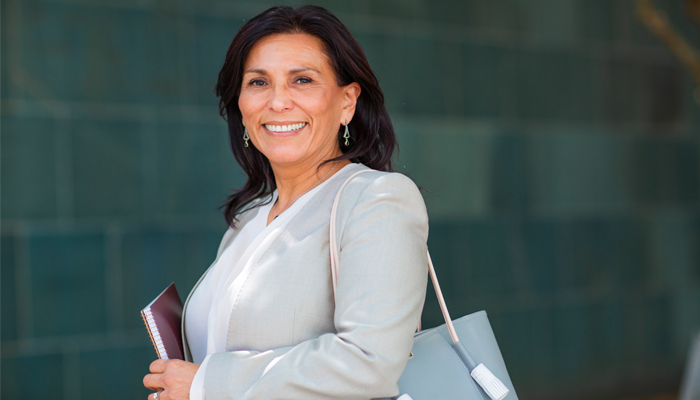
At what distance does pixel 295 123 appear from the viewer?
2.20m

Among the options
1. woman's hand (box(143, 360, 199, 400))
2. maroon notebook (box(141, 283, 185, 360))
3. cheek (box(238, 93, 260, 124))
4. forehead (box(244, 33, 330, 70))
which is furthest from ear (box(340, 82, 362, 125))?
woman's hand (box(143, 360, 199, 400))

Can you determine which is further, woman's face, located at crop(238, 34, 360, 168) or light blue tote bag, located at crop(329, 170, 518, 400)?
woman's face, located at crop(238, 34, 360, 168)

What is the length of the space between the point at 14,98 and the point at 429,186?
10.0ft

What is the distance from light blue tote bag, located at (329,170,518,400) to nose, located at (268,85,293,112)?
0.34 m

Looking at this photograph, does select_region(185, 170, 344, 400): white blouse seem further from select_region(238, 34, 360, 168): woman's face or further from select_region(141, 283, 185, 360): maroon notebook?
select_region(238, 34, 360, 168): woman's face

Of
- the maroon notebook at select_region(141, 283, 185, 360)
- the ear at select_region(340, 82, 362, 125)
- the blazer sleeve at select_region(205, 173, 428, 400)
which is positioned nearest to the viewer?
the blazer sleeve at select_region(205, 173, 428, 400)

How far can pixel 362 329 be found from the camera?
1.69m

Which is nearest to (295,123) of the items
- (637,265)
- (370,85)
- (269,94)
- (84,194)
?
(269,94)

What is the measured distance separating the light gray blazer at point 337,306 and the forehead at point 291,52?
42cm

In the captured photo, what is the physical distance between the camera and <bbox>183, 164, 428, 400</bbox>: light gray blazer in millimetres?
1698

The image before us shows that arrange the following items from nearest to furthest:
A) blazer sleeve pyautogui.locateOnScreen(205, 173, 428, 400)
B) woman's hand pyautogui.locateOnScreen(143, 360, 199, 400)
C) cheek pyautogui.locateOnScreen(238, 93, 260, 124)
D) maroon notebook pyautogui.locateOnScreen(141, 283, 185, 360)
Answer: blazer sleeve pyautogui.locateOnScreen(205, 173, 428, 400)
woman's hand pyautogui.locateOnScreen(143, 360, 199, 400)
maroon notebook pyautogui.locateOnScreen(141, 283, 185, 360)
cheek pyautogui.locateOnScreen(238, 93, 260, 124)

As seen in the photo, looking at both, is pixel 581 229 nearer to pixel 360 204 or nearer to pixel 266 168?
pixel 266 168

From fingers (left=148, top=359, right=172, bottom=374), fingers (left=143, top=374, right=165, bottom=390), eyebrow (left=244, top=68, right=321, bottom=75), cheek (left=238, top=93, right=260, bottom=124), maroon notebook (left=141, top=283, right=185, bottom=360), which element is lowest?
fingers (left=143, top=374, right=165, bottom=390)

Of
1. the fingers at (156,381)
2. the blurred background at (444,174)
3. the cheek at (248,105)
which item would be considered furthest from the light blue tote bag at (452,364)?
the blurred background at (444,174)
